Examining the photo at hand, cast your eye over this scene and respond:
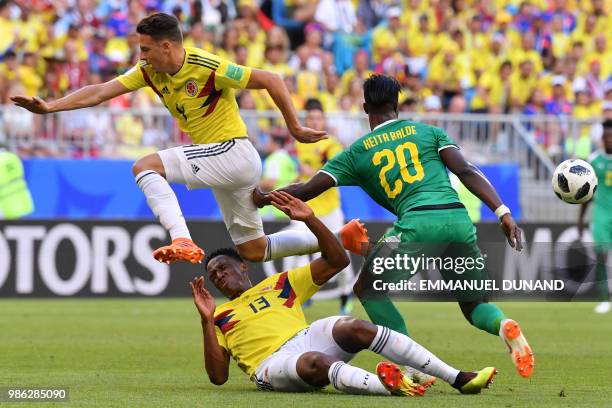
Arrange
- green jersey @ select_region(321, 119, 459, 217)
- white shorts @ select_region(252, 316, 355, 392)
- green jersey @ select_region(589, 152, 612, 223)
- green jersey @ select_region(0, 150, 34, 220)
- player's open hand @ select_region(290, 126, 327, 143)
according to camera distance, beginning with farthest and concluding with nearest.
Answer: green jersey @ select_region(0, 150, 34, 220)
green jersey @ select_region(589, 152, 612, 223)
player's open hand @ select_region(290, 126, 327, 143)
green jersey @ select_region(321, 119, 459, 217)
white shorts @ select_region(252, 316, 355, 392)

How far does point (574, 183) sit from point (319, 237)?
255 cm

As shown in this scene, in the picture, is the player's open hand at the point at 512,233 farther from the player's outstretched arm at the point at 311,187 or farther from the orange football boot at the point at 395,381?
the player's outstretched arm at the point at 311,187

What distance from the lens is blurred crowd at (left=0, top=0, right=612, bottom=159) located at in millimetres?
20703

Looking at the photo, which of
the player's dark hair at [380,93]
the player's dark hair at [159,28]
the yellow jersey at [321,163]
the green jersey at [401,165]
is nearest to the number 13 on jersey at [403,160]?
the green jersey at [401,165]

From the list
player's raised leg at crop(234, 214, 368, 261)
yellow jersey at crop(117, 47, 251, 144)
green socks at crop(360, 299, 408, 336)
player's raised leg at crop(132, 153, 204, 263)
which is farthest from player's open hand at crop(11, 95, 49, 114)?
green socks at crop(360, 299, 408, 336)

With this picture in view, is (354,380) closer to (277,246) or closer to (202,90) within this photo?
(277,246)

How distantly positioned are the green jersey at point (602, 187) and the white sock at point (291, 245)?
7.48 metres

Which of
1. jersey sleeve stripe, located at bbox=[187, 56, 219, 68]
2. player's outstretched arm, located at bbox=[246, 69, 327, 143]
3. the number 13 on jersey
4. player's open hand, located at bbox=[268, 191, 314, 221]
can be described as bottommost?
player's open hand, located at bbox=[268, 191, 314, 221]

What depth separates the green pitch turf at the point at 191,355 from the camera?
817 centimetres

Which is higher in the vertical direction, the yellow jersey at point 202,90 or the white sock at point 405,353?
the yellow jersey at point 202,90

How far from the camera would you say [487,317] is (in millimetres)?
8625

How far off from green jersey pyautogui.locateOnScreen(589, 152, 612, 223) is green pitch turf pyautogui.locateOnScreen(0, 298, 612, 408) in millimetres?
1353

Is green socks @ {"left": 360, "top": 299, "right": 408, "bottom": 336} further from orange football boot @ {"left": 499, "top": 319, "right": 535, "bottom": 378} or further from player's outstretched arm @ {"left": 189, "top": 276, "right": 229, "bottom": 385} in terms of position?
player's outstretched arm @ {"left": 189, "top": 276, "right": 229, "bottom": 385}

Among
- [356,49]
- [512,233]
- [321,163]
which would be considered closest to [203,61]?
[512,233]
